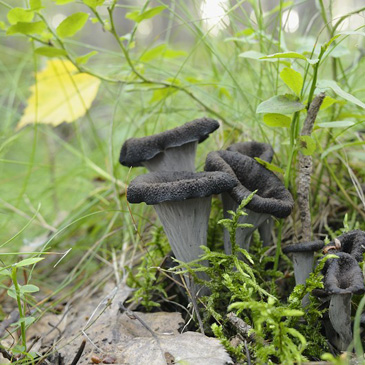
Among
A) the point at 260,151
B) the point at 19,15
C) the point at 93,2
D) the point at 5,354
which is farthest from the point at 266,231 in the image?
the point at 19,15

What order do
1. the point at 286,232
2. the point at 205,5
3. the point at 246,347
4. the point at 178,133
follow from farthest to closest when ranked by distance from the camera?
1. the point at 205,5
2. the point at 286,232
3. the point at 178,133
4. the point at 246,347

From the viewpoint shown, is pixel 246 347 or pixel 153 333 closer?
pixel 246 347

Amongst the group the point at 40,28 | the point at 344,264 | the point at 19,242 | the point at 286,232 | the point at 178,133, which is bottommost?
the point at 19,242

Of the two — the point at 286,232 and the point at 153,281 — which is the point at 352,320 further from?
the point at 153,281

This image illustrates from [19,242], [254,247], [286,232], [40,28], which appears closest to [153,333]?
[254,247]

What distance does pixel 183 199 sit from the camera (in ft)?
5.08

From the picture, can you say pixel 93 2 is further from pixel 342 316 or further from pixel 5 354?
pixel 342 316

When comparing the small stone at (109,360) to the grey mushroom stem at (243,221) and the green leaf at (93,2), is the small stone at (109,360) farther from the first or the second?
the green leaf at (93,2)

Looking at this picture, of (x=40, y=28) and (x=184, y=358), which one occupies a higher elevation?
(x=40, y=28)

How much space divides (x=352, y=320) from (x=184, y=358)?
2.31ft

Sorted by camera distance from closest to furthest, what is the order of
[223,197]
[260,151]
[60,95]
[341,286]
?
[341,286] < [223,197] < [260,151] < [60,95]

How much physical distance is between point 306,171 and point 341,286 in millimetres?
594

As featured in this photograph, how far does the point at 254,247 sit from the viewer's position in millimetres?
2096

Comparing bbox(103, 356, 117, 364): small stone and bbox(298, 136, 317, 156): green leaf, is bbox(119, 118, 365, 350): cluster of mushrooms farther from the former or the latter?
bbox(103, 356, 117, 364): small stone
